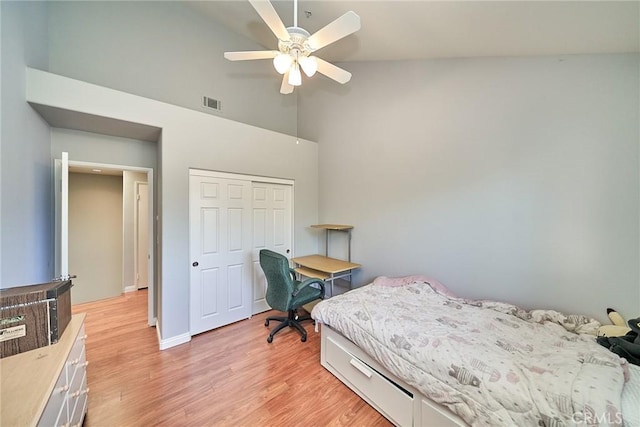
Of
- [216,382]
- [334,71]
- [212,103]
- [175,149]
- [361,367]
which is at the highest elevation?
[212,103]

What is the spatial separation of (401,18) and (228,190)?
2.79 meters

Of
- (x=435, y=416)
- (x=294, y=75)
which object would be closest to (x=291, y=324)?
(x=435, y=416)

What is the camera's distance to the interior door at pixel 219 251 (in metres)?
2.89

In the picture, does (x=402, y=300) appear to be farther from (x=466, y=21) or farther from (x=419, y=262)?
(x=466, y=21)

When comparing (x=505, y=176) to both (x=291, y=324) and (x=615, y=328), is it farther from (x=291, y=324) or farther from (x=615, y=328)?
(x=291, y=324)

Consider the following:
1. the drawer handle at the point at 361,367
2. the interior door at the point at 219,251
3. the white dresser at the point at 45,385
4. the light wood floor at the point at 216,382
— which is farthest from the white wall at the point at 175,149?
the drawer handle at the point at 361,367

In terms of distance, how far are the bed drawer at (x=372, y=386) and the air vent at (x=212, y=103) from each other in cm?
359

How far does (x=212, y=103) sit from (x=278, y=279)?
285 cm

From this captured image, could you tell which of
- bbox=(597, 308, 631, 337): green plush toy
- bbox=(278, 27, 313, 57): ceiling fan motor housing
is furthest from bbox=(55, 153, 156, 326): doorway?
bbox=(597, 308, 631, 337): green plush toy

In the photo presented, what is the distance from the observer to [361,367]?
74.8 inches

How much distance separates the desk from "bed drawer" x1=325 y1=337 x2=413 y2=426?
3.25 feet

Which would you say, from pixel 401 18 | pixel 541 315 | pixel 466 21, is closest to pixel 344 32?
pixel 401 18

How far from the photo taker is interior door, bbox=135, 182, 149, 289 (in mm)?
4102

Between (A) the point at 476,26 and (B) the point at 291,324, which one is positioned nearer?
(A) the point at 476,26
